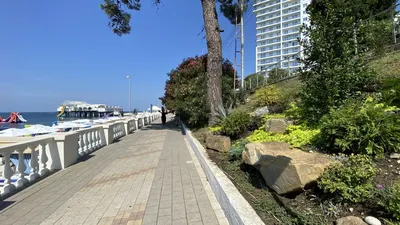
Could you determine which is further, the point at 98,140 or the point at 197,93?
the point at 197,93

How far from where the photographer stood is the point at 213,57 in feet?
33.7

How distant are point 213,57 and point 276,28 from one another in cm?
9844

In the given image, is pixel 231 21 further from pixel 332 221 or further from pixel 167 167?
pixel 332 221

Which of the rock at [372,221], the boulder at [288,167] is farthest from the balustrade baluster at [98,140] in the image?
the rock at [372,221]

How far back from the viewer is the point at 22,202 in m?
4.24

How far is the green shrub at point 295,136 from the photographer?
4.32 m

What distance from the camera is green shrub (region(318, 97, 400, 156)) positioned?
3.21m

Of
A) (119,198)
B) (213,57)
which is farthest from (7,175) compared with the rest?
(213,57)

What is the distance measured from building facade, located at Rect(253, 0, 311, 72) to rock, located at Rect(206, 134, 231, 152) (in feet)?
290

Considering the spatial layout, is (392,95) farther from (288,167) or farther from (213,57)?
(213,57)

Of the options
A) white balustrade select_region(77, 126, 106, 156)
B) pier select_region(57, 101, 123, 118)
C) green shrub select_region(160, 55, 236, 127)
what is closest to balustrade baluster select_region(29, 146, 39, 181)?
white balustrade select_region(77, 126, 106, 156)

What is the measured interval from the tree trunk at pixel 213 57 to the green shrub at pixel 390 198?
24.3 feet

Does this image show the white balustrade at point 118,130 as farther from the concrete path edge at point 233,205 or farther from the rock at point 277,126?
the concrete path edge at point 233,205

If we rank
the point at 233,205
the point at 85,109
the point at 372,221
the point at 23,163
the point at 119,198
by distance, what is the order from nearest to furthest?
1. the point at 372,221
2. the point at 233,205
3. the point at 119,198
4. the point at 23,163
5. the point at 85,109
